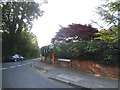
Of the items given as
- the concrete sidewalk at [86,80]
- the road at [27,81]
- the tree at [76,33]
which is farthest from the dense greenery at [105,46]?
the tree at [76,33]

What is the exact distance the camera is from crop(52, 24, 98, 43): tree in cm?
1526

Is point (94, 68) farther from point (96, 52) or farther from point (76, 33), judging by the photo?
point (76, 33)

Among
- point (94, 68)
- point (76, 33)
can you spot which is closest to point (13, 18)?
point (76, 33)

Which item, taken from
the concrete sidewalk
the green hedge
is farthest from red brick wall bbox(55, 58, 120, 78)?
the concrete sidewalk

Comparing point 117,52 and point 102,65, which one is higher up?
point 117,52

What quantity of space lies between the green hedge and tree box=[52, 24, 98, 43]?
19.8 ft

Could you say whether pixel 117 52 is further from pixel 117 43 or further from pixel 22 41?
pixel 22 41

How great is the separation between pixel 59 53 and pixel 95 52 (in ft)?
14.9

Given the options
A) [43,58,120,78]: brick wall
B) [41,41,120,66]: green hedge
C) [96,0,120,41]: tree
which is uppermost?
[96,0,120,41]: tree

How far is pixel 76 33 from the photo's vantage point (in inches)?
618

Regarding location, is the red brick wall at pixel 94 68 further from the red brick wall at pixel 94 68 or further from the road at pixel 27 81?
the road at pixel 27 81

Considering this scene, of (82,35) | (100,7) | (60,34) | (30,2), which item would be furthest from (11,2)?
(100,7)

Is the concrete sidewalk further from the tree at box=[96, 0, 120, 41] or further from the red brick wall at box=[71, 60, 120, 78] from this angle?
the tree at box=[96, 0, 120, 41]

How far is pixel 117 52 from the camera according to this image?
6.18 metres
